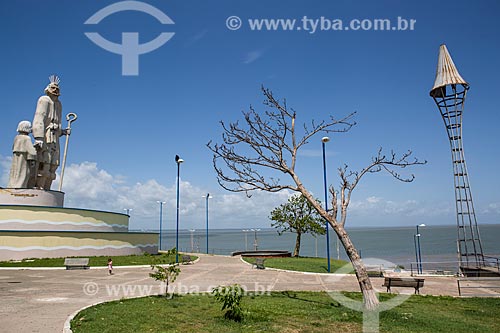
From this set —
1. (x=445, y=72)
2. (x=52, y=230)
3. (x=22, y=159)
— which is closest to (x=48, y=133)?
(x=22, y=159)

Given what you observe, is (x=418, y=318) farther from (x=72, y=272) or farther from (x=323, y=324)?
(x=72, y=272)

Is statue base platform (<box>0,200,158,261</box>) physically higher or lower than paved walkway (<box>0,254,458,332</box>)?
higher

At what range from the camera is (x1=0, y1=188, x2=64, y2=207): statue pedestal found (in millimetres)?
30391

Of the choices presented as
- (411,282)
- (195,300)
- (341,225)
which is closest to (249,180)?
(341,225)

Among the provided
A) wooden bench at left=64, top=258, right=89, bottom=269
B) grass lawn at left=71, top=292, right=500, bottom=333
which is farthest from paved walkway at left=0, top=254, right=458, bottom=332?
grass lawn at left=71, top=292, right=500, bottom=333

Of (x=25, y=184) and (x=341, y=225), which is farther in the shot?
(x=25, y=184)

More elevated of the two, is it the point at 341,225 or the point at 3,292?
the point at 341,225

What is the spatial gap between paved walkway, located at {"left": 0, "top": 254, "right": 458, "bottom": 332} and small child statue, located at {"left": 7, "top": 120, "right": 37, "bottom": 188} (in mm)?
11457

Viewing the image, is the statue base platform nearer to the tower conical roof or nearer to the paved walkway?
the paved walkway

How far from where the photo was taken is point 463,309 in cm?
1199

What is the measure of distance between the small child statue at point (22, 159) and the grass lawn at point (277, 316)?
24740mm

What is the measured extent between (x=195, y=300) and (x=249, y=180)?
4.38 meters

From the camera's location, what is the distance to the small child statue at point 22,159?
1240 inches

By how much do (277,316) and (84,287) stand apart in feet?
31.2
